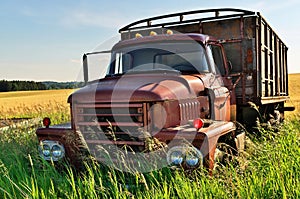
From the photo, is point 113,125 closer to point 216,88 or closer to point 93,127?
point 93,127

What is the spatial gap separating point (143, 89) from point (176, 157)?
0.95 meters

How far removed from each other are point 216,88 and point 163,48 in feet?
3.67

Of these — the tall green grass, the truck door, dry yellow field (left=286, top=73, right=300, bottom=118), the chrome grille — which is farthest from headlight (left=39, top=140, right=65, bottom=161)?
dry yellow field (left=286, top=73, right=300, bottom=118)

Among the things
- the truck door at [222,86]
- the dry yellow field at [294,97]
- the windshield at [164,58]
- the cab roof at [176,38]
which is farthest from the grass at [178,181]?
the dry yellow field at [294,97]

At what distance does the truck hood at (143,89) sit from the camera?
14.6 feet

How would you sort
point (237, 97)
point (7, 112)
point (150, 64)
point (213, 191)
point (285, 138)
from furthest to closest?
point (7, 112), point (237, 97), point (150, 64), point (285, 138), point (213, 191)

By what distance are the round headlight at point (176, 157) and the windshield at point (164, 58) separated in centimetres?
174

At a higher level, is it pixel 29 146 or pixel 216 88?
pixel 216 88

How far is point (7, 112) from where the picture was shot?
1412 cm

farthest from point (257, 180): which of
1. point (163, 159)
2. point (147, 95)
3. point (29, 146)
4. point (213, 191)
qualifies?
point (29, 146)

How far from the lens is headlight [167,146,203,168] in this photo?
13.7 feet

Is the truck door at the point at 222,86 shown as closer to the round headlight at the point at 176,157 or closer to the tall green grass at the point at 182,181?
the tall green grass at the point at 182,181

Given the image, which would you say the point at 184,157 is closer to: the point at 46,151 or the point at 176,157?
the point at 176,157

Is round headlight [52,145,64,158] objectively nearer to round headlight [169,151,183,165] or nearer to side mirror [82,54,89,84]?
round headlight [169,151,183,165]
